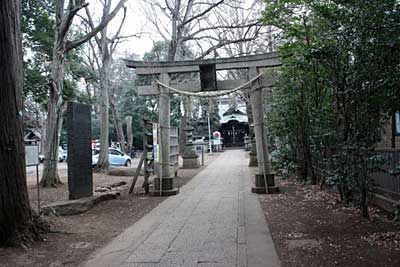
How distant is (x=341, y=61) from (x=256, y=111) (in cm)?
471

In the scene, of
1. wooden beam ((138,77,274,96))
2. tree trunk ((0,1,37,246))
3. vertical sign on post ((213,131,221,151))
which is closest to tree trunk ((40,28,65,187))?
wooden beam ((138,77,274,96))

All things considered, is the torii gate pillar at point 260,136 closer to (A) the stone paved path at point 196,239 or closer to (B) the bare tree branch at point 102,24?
(A) the stone paved path at point 196,239

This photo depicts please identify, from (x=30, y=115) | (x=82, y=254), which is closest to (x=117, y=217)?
(x=82, y=254)

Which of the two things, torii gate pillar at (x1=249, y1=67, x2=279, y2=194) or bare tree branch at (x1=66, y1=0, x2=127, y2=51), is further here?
bare tree branch at (x1=66, y1=0, x2=127, y2=51)

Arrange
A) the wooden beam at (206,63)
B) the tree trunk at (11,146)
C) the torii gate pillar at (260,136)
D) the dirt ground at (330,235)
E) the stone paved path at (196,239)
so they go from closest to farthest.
Answer: the dirt ground at (330,235) → the stone paved path at (196,239) → the tree trunk at (11,146) → the wooden beam at (206,63) → the torii gate pillar at (260,136)

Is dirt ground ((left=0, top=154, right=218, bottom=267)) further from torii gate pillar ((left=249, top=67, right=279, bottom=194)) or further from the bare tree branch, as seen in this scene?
the bare tree branch

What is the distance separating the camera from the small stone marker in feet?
30.6

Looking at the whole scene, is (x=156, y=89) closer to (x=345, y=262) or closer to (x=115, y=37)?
(x=345, y=262)

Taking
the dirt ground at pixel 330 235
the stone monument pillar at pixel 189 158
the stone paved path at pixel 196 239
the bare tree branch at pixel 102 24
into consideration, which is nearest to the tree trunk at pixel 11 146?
the stone paved path at pixel 196 239

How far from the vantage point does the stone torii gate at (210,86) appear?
11.2m

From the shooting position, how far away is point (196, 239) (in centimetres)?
614

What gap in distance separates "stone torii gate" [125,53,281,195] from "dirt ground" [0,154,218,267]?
1599 millimetres

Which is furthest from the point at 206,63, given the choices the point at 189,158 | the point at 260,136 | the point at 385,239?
the point at 189,158

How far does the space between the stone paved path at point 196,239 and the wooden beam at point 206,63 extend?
385 cm
